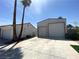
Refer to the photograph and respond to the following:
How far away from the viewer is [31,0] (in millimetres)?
21953

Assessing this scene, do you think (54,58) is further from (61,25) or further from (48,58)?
(61,25)

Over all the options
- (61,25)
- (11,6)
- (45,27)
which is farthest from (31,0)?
(61,25)

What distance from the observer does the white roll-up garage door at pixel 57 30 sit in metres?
22.0

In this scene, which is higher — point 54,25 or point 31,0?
point 31,0

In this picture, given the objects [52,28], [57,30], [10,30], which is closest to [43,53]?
[57,30]

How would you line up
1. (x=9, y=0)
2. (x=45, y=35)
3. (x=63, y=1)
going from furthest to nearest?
1. (x=45, y=35)
2. (x=9, y=0)
3. (x=63, y=1)

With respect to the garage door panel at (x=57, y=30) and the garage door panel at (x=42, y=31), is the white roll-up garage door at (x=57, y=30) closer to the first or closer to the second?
the garage door panel at (x=57, y=30)

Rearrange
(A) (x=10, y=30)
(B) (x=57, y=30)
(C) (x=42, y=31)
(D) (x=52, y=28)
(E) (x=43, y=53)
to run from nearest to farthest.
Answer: (E) (x=43, y=53)
(B) (x=57, y=30)
(A) (x=10, y=30)
(D) (x=52, y=28)
(C) (x=42, y=31)

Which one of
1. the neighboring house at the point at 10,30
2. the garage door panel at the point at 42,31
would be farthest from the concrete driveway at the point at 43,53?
the garage door panel at the point at 42,31

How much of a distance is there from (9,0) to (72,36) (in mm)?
12024

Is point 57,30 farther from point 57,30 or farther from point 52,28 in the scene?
point 52,28

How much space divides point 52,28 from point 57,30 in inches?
43.2

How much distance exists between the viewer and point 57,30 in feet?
73.0

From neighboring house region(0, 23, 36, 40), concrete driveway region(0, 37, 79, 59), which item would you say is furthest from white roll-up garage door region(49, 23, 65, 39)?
concrete driveway region(0, 37, 79, 59)
